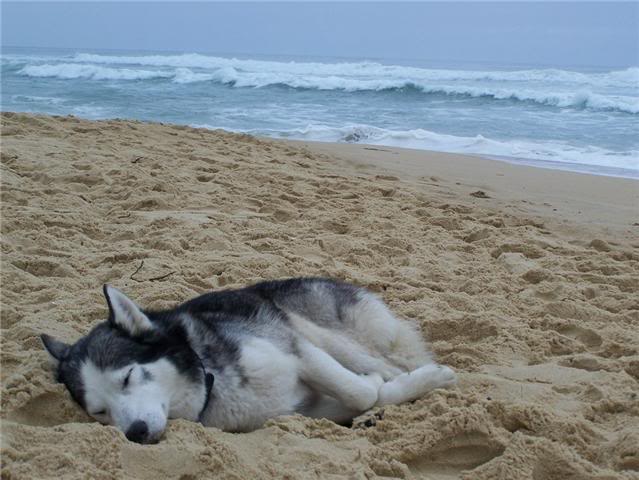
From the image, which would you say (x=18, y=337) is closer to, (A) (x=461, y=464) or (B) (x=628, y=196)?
(A) (x=461, y=464)

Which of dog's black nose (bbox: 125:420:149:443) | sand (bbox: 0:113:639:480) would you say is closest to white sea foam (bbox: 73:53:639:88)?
sand (bbox: 0:113:639:480)

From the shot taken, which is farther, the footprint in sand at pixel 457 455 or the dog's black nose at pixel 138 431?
the footprint in sand at pixel 457 455

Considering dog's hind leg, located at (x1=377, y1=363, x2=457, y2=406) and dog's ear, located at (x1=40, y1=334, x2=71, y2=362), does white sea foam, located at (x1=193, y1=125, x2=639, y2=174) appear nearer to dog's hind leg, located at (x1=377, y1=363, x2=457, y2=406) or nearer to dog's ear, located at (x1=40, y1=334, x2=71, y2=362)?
dog's hind leg, located at (x1=377, y1=363, x2=457, y2=406)

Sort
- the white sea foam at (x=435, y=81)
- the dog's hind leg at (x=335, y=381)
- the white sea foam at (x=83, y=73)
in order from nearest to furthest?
the dog's hind leg at (x=335, y=381) < the white sea foam at (x=435, y=81) < the white sea foam at (x=83, y=73)

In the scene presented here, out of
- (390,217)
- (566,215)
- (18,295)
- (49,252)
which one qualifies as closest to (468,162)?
(566,215)

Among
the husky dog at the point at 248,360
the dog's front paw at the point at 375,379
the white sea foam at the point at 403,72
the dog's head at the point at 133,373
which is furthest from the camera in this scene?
the white sea foam at the point at 403,72

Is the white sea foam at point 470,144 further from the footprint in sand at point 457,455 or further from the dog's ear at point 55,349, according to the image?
the dog's ear at point 55,349

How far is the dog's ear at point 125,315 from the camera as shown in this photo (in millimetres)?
3027

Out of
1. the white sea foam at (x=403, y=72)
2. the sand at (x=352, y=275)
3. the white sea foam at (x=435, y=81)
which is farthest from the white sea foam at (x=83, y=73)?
the sand at (x=352, y=275)

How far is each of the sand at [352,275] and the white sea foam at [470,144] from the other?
84.5 inches

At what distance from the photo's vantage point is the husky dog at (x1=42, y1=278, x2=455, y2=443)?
2.87 m

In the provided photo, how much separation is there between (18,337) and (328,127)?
13.4 meters

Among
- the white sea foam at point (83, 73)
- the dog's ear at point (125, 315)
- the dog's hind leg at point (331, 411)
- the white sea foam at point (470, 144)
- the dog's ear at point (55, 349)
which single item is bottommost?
the dog's hind leg at point (331, 411)

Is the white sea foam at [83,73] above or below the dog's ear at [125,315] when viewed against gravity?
above
